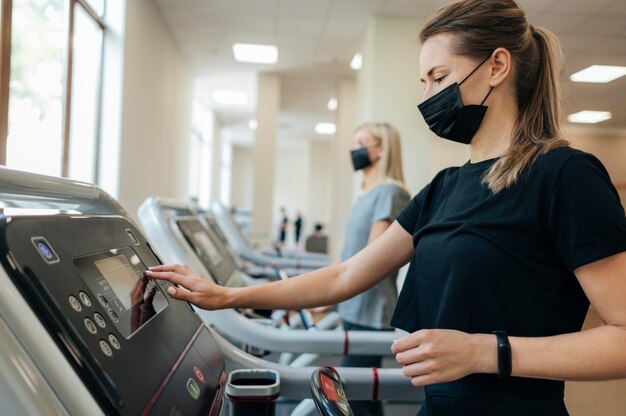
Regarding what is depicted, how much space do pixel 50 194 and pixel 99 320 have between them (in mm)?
287

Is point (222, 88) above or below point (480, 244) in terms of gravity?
above

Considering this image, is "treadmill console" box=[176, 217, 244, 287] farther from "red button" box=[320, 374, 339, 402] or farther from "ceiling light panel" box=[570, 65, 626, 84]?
"ceiling light panel" box=[570, 65, 626, 84]

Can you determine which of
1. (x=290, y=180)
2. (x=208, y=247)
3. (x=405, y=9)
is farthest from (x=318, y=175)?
(x=208, y=247)

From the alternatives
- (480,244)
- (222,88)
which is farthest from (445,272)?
(222,88)

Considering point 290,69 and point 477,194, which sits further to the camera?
point 290,69

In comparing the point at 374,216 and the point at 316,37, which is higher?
the point at 316,37

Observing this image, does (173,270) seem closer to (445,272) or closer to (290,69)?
(445,272)

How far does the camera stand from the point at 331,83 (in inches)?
336

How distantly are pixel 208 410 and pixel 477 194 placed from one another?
56cm

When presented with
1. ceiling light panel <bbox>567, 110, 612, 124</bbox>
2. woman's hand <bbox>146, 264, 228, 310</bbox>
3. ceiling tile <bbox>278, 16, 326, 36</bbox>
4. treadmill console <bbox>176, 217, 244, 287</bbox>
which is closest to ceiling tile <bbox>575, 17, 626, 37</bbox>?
ceiling light panel <bbox>567, 110, 612, 124</bbox>

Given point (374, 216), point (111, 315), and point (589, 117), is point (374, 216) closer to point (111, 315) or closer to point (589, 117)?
point (589, 117)

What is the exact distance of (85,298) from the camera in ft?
2.00

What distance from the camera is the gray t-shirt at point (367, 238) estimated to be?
189 centimetres

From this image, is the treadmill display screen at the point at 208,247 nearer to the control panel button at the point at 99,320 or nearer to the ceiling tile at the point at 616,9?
the control panel button at the point at 99,320
